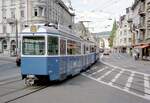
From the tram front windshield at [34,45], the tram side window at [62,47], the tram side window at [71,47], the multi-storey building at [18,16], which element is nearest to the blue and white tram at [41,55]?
the tram front windshield at [34,45]

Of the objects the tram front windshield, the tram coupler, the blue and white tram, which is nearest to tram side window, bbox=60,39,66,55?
the blue and white tram

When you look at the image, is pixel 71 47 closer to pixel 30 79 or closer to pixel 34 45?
pixel 34 45

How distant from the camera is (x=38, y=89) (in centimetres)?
1295

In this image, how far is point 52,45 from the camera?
14.5 meters

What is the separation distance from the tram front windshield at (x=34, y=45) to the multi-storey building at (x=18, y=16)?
52019mm

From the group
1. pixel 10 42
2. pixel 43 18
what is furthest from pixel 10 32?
pixel 43 18

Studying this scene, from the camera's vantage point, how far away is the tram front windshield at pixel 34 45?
1407cm

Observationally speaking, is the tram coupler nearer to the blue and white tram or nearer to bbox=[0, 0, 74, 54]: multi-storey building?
the blue and white tram

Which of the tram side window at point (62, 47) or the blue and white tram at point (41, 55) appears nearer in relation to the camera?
the blue and white tram at point (41, 55)

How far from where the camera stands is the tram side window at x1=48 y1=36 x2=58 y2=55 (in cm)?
1425

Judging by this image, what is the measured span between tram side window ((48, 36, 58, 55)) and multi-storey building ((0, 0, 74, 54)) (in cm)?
5157

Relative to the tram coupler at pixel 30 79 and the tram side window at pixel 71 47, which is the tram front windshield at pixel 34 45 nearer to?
the tram coupler at pixel 30 79

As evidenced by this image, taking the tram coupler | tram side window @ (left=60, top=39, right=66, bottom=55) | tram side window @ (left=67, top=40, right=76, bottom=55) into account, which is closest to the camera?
the tram coupler

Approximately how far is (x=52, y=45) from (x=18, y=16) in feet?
192
